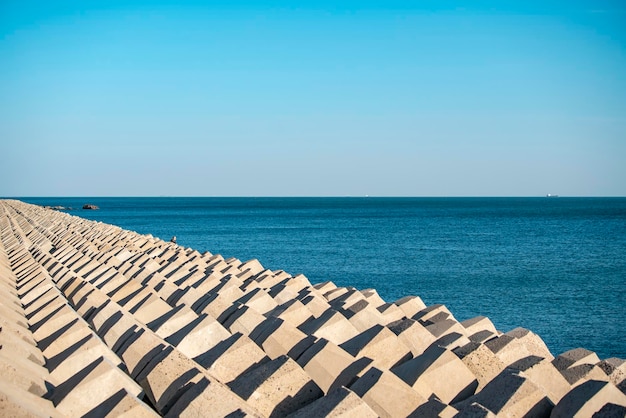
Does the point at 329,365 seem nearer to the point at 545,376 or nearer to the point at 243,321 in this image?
the point at 545,376

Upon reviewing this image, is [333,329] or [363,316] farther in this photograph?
[363,316]

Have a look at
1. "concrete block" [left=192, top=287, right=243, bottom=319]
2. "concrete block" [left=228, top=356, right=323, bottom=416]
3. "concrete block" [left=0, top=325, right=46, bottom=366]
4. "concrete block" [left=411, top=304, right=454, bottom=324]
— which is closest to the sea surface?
"concrete block" [left=411, top=304, right=454, bottom=324]

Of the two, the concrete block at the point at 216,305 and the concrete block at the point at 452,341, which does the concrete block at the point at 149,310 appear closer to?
the concrete block at the point at 216,305

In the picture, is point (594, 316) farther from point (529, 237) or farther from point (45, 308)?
point (529, 237)

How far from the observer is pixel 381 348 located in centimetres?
535

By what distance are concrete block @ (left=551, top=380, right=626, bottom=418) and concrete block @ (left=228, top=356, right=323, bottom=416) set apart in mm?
1405

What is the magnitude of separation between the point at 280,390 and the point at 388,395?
0.66 meters

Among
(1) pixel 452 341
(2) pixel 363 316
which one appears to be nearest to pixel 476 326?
(2) pixel 363 316

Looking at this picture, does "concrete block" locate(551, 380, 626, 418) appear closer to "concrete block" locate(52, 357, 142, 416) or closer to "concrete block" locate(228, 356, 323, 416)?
"concrete block" locate(228, 356, 323, 416)

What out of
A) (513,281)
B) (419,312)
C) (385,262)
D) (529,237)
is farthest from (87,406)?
(529,237)

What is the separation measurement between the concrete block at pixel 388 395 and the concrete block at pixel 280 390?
319 millimetres

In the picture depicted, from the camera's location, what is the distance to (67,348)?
536cm

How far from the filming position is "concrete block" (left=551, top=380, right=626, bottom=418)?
3.76 metres

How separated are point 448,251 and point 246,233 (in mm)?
19230
